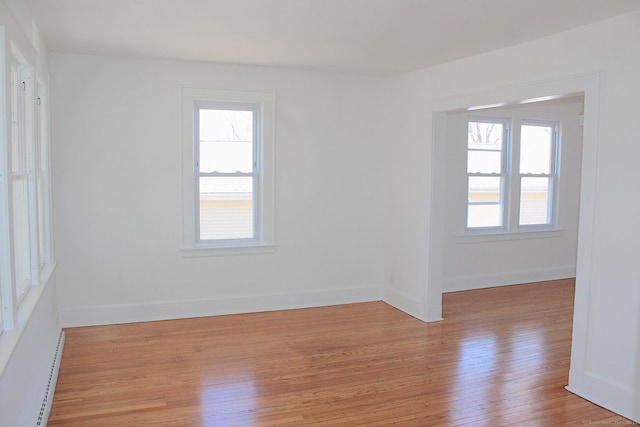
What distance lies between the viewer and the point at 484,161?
662 centimetres

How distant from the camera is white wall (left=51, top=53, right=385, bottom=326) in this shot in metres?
4.79

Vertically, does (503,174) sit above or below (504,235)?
above

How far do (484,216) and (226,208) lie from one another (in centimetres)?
338

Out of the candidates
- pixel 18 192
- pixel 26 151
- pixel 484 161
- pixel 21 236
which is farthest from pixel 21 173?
pixel 484 161

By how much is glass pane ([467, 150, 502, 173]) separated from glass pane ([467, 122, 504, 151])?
0.07 metres

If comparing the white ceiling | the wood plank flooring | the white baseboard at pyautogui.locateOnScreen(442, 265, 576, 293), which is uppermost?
the white ceiling

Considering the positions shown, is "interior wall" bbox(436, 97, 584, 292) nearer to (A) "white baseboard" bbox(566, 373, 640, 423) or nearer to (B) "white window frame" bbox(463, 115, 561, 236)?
(B) "white window frame" bbox(463, 115, 561, 236)

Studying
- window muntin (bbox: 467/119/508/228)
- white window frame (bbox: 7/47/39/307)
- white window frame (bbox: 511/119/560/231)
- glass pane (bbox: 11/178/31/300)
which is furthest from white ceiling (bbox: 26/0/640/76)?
white window frame (bbox: 511/119/560/231)

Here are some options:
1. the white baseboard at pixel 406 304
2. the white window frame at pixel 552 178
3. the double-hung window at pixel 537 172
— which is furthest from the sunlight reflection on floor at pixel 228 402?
the double-hung window at pixel 537 172

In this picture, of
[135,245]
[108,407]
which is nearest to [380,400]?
[108,407]

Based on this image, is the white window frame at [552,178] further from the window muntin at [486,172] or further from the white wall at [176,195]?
the white wall at [176,195]

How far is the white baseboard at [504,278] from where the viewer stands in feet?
21.4

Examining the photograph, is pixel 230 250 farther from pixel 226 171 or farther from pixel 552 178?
pixel 552 178

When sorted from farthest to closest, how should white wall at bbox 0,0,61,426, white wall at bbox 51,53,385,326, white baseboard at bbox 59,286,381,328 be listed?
white baseboard at bbox 59,286,381,328 → white wall at bbox 51,53,385,326 → white wall at bbox 0,0,61,426
